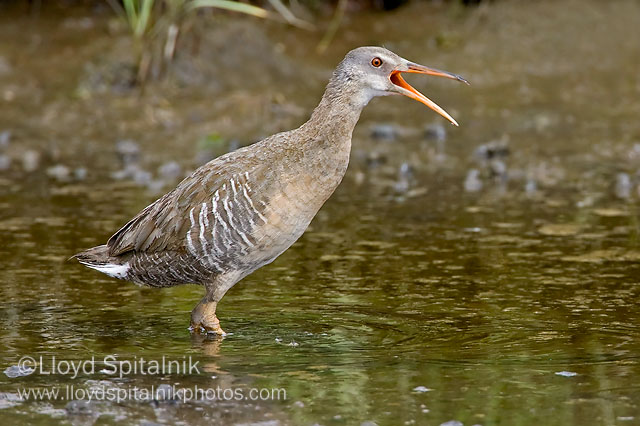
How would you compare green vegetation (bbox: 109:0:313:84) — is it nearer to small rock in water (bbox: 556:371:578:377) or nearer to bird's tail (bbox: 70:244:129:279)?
bird's tail (bbox: 70:244:129:279)

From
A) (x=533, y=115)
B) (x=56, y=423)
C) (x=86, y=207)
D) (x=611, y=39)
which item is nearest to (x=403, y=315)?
(x=56, y=423)

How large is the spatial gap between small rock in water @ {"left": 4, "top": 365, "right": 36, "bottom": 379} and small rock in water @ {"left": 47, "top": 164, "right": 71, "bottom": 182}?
209 inches

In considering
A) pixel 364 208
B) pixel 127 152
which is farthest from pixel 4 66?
pixel 364 208

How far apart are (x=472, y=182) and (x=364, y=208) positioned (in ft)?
4.02

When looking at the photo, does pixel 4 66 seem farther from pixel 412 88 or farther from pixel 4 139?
pixel 412 88

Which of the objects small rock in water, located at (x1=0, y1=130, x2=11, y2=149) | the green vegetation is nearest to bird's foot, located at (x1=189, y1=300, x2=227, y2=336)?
the green vegetation

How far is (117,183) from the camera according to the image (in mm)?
10812

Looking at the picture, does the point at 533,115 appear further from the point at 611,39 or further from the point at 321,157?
the point at 321,157

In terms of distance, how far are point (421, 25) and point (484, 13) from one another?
0.79 metres

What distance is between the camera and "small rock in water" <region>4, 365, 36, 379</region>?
575cm

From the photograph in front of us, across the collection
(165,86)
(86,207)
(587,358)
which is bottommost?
(587,358)

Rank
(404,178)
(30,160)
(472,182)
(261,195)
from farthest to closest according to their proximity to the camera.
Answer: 1. (30,160)
2. (404,178)
3. (472,182)
4. (261,195)

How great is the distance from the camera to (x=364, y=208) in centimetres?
990

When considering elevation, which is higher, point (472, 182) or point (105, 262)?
point (472, 182)
